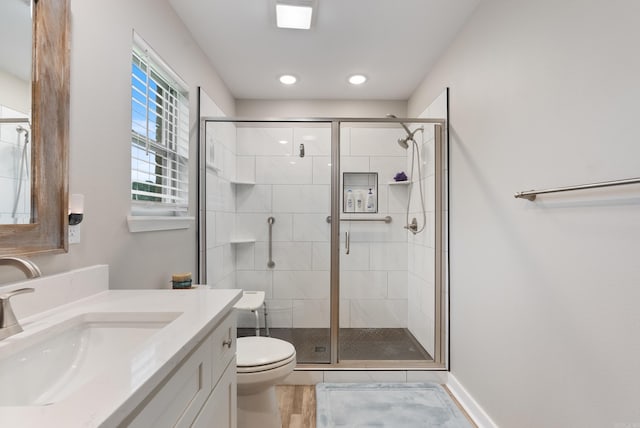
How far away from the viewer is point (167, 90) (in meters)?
2.03

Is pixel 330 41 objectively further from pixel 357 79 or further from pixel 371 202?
pixel 371 202

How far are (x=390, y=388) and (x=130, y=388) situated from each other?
2.06m

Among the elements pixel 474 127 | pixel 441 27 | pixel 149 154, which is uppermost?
pixel 441 27

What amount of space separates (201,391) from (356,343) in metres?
1.79

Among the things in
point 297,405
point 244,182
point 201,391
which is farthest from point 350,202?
point 201,391

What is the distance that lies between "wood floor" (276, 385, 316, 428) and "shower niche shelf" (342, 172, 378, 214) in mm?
1284

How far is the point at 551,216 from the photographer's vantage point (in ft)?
4.25

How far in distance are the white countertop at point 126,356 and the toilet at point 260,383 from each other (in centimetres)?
62

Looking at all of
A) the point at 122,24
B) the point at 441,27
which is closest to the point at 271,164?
the point at 122,24

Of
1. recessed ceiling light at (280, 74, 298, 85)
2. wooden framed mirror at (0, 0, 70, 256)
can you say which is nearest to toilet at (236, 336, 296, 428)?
wooden framed mirror at (0, 0, 70, 256)

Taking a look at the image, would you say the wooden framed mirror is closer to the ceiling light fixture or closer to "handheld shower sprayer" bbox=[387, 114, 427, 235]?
the ceiling light fixture

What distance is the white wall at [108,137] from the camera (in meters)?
1.19

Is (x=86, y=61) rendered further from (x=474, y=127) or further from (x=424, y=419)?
(x=424, y=419)

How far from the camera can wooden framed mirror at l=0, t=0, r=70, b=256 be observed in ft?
3.22
